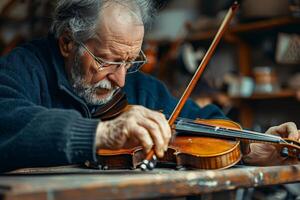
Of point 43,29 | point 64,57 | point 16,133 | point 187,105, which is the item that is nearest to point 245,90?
point 43,29

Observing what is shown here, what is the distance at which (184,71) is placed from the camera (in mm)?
3814

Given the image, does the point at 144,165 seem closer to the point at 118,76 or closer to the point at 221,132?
the point at 221,132

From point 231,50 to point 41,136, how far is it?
2.97 metres

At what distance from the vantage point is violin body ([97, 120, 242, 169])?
1444 millimetres

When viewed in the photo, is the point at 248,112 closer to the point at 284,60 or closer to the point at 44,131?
the point at 284,60

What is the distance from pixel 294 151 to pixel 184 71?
2.28m

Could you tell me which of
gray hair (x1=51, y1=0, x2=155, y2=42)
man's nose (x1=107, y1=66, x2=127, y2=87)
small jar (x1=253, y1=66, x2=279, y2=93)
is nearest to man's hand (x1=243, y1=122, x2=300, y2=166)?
man's nose (x1=107, y1=66, x2=127, y2=87)

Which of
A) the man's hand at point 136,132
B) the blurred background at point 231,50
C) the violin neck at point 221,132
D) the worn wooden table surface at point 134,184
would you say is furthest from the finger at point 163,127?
the blurred background at point 231,50

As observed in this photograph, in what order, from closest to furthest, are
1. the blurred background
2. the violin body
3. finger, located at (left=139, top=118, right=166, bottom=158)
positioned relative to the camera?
finger, located at (left=139, top=118, right=166, bottom=158)
the violin body
the blurred background

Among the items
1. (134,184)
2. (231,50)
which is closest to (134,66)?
(134,184)

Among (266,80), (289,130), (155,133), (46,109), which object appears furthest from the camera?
(266,80)

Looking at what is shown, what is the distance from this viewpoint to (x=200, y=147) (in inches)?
60.0

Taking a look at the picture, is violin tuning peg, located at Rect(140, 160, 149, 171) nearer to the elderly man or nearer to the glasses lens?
the elderly man

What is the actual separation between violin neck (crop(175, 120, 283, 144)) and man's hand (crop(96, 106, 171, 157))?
0.36 metres
